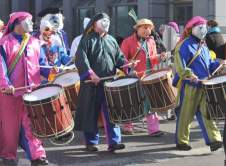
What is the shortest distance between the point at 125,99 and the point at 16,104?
4.36 feet

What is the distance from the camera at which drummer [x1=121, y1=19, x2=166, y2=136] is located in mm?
8914

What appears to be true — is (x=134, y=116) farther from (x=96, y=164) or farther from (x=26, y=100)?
(x=26, y=100)

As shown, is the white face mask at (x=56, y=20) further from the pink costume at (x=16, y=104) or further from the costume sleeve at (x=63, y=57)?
the pink costume at (x=16, y=104)

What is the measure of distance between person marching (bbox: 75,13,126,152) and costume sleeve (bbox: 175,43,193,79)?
84cm

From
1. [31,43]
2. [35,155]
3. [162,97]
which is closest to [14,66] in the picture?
[31,43]

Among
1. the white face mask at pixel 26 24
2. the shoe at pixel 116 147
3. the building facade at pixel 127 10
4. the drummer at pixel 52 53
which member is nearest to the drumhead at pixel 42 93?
the white face mask at pixel 26 24

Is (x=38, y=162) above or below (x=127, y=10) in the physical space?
below

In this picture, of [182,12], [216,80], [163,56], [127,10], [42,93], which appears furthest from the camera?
[127,10]

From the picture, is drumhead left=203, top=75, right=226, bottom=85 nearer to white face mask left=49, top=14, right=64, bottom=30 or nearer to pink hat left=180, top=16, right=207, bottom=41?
pink hat left=180, top=16, right=207, bottom=41

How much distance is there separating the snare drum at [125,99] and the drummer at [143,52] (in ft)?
5.32

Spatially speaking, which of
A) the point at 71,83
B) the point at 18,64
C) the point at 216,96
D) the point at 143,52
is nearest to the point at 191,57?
the point at 216,96

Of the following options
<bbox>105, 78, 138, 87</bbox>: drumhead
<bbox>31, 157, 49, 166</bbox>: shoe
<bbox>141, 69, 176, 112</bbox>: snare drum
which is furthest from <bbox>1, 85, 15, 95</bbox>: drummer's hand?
<bbox>141, 69, 176, 112</bbox>: snare drum

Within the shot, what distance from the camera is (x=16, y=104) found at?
6.74 metres

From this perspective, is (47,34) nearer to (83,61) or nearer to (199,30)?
(83,61)
